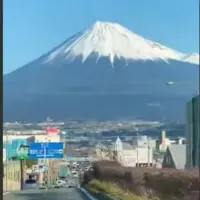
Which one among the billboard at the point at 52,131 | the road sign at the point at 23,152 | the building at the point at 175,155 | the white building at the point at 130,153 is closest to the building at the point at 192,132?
the building at the point at 175,155

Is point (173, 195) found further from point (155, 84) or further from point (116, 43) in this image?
point (155, 84)

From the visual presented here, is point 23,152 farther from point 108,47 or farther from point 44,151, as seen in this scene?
point 108,47

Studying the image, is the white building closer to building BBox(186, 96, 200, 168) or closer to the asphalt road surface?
building BBox(186, 96, 200, 168)

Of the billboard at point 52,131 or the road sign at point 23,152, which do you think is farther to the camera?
the billboard at point 52,131

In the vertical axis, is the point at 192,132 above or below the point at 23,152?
above

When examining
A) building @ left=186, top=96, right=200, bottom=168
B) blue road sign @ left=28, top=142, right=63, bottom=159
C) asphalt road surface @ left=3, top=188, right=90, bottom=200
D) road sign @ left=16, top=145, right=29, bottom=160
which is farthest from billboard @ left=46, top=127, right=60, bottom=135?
asphalt road surface @ left=3, top=188, right=90, bottom=200

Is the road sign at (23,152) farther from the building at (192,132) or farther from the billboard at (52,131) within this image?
the billboard at (52,131)

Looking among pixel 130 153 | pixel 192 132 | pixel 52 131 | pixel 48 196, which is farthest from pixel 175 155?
pixel 48 196

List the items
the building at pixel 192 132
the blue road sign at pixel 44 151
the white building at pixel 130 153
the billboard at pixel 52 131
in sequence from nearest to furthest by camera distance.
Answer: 1. the blue road sign at pixel 44 151
2. the building at pixel 192 132
3. the billboard at pixel 52 131
4. the white building at pixel 130 153
